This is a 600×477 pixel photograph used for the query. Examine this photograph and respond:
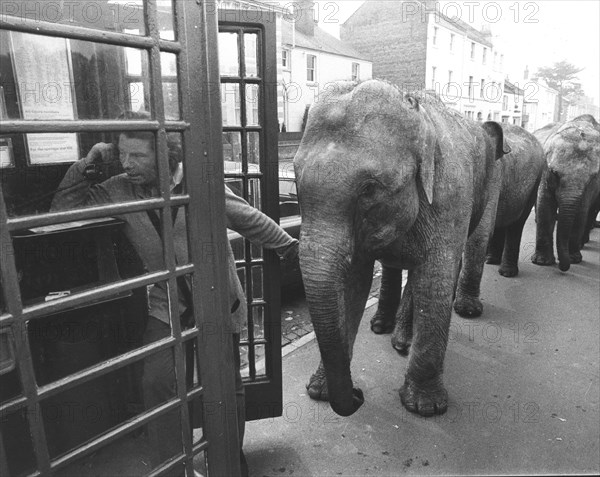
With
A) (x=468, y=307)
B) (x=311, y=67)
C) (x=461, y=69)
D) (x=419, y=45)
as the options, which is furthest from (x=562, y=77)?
(x=468, y=307)

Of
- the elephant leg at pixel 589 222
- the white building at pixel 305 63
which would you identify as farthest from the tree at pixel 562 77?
the elephant leg at pixel 589 222

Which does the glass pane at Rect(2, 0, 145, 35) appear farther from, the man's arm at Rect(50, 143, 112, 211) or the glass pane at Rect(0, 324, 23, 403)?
the glass pane at Rect(0, 324, 23, 403)

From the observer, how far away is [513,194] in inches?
240

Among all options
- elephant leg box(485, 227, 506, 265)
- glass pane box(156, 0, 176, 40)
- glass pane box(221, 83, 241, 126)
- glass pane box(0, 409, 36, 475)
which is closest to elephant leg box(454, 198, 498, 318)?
elephant leg box(485, 227, 506, 265)

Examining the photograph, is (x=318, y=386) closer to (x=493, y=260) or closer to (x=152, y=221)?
(x=152, y=221)

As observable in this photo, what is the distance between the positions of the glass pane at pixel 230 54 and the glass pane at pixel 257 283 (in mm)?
1219

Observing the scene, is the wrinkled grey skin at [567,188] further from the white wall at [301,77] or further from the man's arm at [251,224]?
the white wall at [301,77]

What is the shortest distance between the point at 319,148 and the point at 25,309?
176 centimetres

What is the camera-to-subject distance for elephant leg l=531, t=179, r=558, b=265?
7.55m

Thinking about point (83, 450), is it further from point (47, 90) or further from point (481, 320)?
point (481, 320)

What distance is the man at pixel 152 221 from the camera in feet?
6.02

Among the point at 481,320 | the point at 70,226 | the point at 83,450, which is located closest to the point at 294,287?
the point at 481,320

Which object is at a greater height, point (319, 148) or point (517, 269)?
point (319, 148)

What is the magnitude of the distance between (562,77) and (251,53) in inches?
2149
